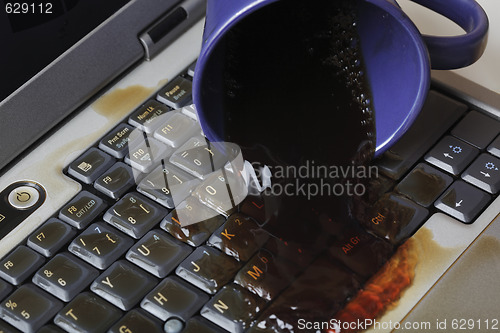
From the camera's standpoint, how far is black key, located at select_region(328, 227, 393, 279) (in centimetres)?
51

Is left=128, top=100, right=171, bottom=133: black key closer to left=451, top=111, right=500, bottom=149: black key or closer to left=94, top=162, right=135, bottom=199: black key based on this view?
left=94, top=162, right=135, bottom=199: black key

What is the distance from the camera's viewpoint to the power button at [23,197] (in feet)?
1.77

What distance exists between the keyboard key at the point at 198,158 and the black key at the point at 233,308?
0.32 feet

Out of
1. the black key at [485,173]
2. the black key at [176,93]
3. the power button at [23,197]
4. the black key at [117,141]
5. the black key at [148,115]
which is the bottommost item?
the black key at [485,173]

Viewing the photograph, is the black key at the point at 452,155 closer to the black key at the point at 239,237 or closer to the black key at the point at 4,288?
the black key at the point at 239,237

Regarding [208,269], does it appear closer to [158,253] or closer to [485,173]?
[158,253]

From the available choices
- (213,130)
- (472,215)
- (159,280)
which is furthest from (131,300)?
(472,215)

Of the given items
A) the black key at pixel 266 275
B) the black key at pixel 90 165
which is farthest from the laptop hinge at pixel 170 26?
the black key at pixel 266 275

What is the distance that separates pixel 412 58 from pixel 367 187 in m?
0.10

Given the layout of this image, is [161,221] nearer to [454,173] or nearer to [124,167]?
[124,167]

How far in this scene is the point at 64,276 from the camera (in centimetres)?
50

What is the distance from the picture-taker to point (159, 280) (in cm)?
51

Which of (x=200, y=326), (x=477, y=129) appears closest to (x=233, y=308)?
(x=200, y=326)

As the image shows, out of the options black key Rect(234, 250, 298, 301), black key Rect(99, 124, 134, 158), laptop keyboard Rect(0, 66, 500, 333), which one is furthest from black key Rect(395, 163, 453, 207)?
black key Rect(99, 124, 134, 158)
